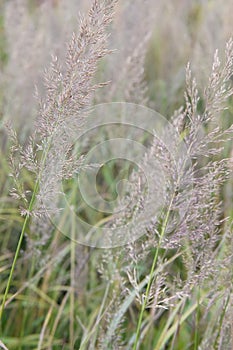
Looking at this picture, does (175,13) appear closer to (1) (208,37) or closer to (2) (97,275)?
(1) (208,37)

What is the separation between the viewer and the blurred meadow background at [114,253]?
1.21m

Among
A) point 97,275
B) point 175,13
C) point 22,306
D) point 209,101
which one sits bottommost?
point 22,306

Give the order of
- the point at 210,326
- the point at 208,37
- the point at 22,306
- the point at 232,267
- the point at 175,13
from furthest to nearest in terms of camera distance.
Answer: the point at 175,13, the point at 208,37, the point at 22,306, the point at 210,326, the point at 232,267

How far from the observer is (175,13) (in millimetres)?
3533

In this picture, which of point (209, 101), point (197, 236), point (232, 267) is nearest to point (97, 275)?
point (232, 267)

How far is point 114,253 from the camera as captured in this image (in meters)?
1.47

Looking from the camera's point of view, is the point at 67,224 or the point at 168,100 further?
the point at 168,100

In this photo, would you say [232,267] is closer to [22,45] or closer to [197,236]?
[197,236]

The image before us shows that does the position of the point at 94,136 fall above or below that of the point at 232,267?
above

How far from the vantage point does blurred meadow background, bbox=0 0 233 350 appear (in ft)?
3.98

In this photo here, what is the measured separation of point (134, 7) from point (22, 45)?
0.45m

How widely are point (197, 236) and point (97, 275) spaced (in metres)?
1.03

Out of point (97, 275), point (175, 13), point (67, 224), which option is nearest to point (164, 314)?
point (97, 275)

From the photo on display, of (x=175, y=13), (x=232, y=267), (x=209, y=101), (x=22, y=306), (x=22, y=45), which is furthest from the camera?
(x=175, y=13)
